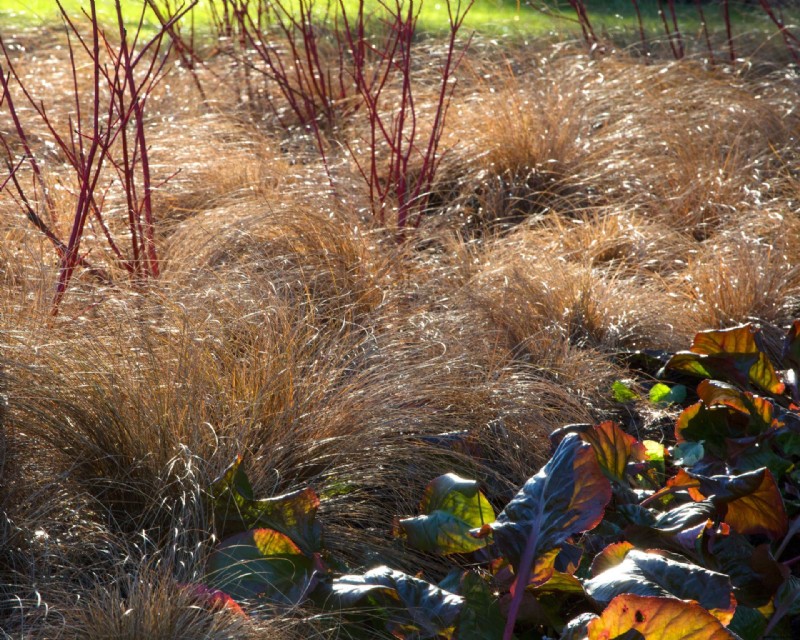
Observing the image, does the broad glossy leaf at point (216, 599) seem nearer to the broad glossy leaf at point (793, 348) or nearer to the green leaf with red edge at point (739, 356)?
the green leaf with red edge at point (739, 356)

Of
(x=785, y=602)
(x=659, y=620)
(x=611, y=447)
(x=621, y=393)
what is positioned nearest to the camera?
(x=659, y=620)

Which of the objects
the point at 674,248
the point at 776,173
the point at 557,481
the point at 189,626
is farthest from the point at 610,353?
the point at 776,173

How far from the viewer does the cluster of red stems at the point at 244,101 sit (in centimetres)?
265

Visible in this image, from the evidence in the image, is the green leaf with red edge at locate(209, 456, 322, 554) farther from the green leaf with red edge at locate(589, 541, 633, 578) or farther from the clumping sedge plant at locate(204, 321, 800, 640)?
the green leaf with red edge at locate(589, 541, 633, 578)

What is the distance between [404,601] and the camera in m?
1.51

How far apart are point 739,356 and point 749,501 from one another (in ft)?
1.90

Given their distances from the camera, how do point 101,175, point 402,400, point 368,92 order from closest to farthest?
1. point 402,400
2. point 368,92
3. point 101,175

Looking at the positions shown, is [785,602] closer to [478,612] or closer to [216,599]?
[478,612]

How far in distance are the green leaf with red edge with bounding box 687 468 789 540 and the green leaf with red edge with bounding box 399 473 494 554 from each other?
1.36ft

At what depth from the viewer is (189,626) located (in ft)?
4.52

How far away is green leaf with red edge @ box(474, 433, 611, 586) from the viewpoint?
153 cm

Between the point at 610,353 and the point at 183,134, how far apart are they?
8.87 ft

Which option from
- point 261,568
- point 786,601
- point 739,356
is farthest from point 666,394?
point 261,568

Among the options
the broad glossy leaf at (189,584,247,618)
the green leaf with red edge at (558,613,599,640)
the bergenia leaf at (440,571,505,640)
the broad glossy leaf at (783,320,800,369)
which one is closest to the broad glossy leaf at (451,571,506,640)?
the bergenia leaf at (440,571,505,640)
